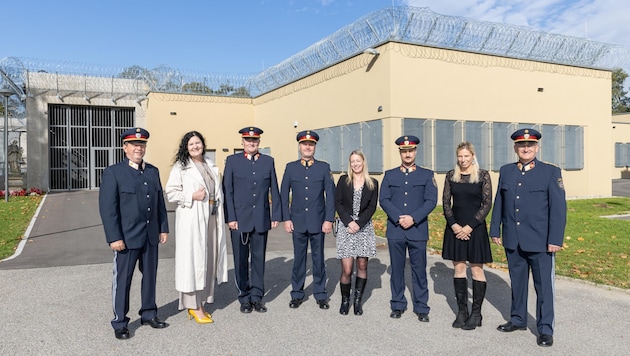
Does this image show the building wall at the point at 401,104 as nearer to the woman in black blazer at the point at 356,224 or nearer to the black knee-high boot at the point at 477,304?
the woman in black blazer at the point at 356,224

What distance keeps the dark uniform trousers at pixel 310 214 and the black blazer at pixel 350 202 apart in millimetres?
158

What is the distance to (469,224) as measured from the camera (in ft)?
14.3

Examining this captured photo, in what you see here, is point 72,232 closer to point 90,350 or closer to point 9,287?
point 9,287

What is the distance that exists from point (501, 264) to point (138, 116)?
20978 millimetres

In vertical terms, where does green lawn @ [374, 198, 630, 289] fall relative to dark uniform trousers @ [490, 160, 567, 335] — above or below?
below

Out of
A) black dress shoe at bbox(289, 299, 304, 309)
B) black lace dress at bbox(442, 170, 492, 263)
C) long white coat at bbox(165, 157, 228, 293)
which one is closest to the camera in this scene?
black lace dress at bbox(442, 170, 492, 263)

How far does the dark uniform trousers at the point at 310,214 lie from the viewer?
504 centimetres

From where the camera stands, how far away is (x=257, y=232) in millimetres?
5027

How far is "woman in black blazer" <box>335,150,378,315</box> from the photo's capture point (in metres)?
4.79

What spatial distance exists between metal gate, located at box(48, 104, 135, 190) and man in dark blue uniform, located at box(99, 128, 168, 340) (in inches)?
812

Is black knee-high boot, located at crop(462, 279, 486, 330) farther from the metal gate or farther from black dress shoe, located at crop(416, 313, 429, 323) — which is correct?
the metal gate

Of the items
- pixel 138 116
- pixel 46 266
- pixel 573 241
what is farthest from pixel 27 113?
pixel 573 241

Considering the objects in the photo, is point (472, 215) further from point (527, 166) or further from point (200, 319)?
point (200, 319)

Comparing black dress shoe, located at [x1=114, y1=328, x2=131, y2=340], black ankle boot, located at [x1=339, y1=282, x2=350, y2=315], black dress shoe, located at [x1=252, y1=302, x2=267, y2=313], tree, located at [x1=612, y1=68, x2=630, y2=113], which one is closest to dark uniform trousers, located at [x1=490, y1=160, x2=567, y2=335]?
black ankle boot, located at [x1=339, y1=282, x2=350, y2=315]
